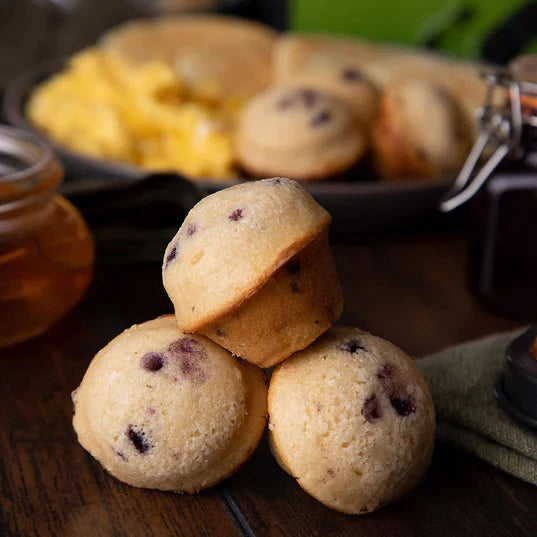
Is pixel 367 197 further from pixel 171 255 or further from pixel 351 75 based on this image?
pixel 171 255

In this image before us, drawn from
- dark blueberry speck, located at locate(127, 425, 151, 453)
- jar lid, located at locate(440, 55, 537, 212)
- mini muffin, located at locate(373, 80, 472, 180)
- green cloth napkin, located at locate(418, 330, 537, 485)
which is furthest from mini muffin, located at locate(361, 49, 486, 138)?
dark blueberry speck, located at locate(127, 425, 151, 453)

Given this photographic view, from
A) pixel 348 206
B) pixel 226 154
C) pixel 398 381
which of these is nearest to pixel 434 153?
pixel 348 206

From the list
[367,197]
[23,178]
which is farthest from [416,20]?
[23,178]

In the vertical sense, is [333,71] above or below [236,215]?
below

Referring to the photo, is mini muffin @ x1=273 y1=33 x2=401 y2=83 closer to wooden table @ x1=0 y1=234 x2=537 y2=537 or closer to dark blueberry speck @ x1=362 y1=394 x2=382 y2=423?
wooden table @ x1=0 y1=234 x2=537 y2=537

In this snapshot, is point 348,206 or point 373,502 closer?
Answer: point 373,502

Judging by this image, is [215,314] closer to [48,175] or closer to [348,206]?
[48,175]

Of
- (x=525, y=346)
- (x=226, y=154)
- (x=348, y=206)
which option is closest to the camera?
(x=525, y=346)
